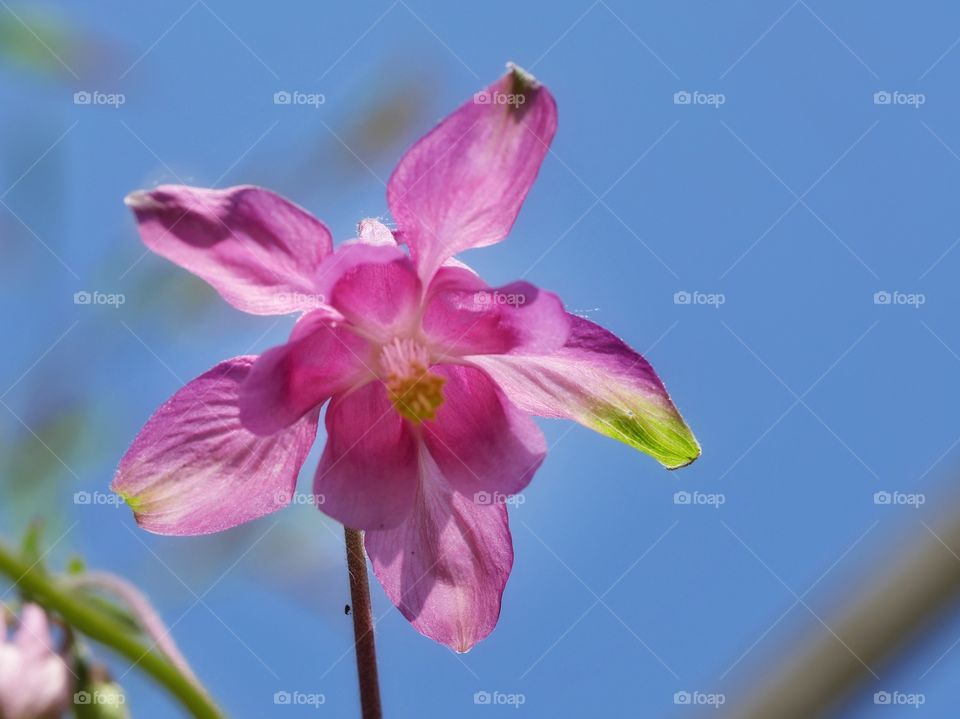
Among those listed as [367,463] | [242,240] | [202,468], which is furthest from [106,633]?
[242,240]

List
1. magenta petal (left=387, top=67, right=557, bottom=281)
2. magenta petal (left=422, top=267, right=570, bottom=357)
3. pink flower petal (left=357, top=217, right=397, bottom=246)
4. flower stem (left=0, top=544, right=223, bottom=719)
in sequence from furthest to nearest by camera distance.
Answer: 1. pink flower petal (left=357, top=217, right=397, bottom=246)
2. magenta petal (left=422, top=267, right=570, bottom=357)
3. magenta petal (left=387, top=67, right=557, bottom=281)
4. flower stem (left=0, top=544, right=223, bottom=719)

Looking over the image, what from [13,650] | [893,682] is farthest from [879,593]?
[13,650]

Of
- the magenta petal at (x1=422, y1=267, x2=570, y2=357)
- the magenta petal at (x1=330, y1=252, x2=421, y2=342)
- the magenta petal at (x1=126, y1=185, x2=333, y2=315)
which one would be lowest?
the magenta petal at (x1=422, y1=267, x2=570, y2=357)

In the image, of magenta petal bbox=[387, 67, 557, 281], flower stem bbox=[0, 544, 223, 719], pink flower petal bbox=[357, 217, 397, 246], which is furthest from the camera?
pink flower petal bbox=[357, 217, 397, 246]

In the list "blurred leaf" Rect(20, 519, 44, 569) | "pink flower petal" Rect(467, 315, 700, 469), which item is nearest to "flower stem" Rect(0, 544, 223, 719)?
"blurred leaf" Rect(20, 519, 44, 569)

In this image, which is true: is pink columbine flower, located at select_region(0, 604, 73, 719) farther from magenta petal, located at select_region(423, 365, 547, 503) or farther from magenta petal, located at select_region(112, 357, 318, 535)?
magenta petal, located at select_region(423, 365, 547, 503)

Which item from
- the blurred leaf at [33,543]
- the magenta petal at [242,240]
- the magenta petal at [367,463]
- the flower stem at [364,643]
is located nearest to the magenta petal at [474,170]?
the magenta petal at [242,240]
